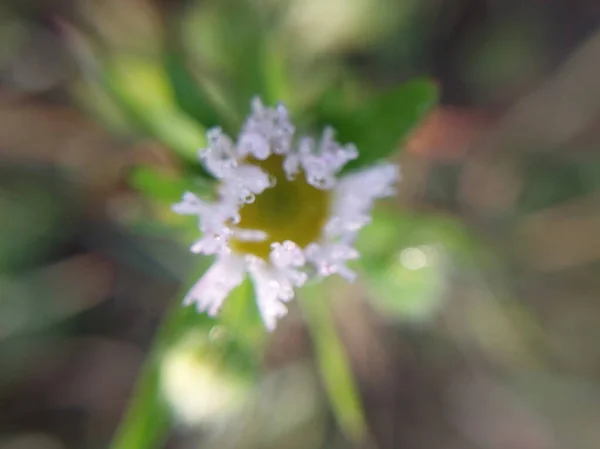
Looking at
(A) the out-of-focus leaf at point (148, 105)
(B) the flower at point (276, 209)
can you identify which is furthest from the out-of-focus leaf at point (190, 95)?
(B) the flower at point (276, 209)

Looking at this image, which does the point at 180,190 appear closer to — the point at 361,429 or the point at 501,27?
the point at 361,429

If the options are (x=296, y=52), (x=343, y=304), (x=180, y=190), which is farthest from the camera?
(x=343, y=304)

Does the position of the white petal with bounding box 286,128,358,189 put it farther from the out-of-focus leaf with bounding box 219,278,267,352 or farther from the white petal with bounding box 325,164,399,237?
the out-of-focus leaf with bounding box 219,278,267,352

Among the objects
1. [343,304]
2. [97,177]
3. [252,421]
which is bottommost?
[252,421]

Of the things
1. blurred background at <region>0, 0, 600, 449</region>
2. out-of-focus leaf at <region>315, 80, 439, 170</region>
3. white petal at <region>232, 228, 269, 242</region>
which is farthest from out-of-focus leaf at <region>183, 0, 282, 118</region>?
white petal at <region>232, 228, 269, 242</region>

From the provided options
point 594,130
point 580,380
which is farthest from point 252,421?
point 594,130

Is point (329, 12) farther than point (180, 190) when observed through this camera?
Yes

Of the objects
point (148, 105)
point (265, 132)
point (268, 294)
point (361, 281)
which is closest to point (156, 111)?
point (148, 105)
